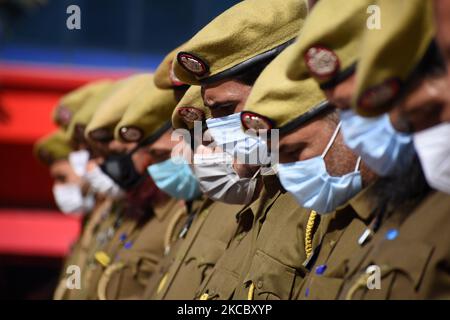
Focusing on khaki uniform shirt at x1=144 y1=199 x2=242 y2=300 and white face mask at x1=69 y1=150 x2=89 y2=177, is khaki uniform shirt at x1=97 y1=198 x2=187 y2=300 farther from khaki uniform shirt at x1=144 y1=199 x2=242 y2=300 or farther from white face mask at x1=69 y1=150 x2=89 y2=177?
white face mask at x1=69 y1=150 x2=89 y2=177

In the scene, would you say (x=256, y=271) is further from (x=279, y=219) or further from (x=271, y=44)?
(x=271, y=44)

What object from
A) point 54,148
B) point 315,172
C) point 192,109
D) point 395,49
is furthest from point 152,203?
point 395,49

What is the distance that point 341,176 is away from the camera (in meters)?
3.24

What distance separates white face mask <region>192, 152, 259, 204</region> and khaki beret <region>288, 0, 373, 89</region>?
116 centimetres

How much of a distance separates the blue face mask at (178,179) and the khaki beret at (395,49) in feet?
7.77

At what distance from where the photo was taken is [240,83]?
13.2 feet

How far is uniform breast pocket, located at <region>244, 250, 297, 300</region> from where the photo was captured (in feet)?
11.6

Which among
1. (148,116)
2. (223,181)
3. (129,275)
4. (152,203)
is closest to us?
(223,181)

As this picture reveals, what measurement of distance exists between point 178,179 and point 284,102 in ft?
5.48

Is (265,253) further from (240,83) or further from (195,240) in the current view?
(195,240)

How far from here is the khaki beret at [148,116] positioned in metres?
5.24

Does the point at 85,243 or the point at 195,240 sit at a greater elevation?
the point at 195,240

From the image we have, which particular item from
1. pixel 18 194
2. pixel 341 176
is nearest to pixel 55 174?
pixel 18 194

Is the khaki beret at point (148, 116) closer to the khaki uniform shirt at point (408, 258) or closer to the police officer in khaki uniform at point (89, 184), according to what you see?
the police officer in khaki uniform at point (89, 184)
